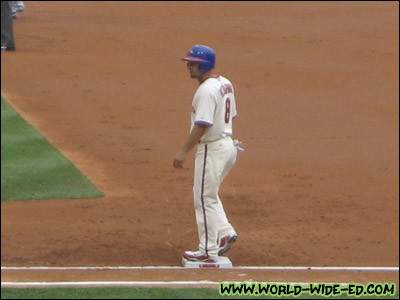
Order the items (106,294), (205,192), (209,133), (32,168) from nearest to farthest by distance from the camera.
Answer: (209,133)
(205,192)
(32,168)
(106,294)

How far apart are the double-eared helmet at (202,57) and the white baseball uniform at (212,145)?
0.04m

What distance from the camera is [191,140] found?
2383mm

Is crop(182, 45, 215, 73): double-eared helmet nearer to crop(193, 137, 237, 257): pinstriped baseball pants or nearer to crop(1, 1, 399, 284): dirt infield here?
crop(193, 137, 237, 257): pinstriped baseball pants

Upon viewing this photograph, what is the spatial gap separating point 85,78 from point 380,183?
34.7 feet

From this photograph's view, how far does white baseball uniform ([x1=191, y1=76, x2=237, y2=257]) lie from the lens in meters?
2.34

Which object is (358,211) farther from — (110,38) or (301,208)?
(110,38)

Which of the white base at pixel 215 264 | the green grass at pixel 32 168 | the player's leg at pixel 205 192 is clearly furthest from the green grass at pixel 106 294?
the player's leg at pixel 205 192

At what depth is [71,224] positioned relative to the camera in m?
12.7

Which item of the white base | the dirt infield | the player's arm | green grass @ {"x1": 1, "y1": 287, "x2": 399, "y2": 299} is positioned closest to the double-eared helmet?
the player's arm

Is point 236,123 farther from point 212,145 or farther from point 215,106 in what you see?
point 215,106

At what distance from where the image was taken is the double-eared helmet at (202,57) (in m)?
2.33

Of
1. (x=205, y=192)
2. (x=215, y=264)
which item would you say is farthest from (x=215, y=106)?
(x=215, y=264)

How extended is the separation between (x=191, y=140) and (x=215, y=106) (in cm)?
11

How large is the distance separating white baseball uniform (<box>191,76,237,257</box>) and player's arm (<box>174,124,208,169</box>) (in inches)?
0.7
